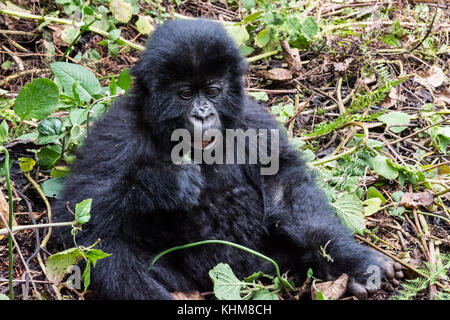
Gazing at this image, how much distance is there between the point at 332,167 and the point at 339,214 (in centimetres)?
73

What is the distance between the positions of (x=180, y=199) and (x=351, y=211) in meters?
1.38

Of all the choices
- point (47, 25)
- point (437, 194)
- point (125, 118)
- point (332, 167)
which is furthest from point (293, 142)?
point (47, 25)

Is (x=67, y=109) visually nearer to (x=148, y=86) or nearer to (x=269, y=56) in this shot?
(x=148, y=86)

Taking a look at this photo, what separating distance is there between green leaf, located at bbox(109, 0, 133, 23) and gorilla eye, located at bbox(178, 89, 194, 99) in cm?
237

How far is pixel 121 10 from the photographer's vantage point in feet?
19.8

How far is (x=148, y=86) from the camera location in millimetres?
3930

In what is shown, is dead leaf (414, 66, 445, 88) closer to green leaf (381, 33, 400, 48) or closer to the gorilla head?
green leaf (381, 33, 400, 48)

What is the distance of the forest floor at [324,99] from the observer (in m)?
4.37

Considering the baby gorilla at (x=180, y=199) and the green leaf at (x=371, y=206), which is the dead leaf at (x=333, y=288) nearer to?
the baby gorilla at (x=180, y=199)

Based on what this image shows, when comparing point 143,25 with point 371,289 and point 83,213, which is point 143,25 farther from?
point 371,289

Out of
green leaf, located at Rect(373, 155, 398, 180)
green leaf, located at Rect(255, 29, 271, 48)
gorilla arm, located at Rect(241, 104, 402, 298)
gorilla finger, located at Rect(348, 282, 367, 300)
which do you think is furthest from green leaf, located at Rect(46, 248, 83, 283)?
green leaf, located at Rect(255, 29, 271, 48)

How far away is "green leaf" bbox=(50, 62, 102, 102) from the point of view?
466cm

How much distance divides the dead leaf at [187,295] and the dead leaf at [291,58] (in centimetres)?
283

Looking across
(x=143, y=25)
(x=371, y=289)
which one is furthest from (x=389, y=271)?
(x=143, y=25)
